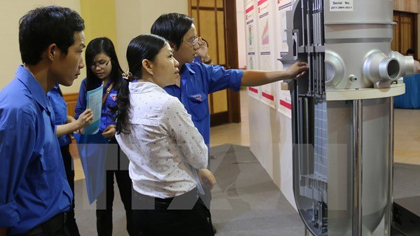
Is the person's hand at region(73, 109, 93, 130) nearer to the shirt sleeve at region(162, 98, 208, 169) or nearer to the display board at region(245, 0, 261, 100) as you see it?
the shirt sleeve at region(162, 98, 208, 169)

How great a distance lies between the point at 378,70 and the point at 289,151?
1.94 meters

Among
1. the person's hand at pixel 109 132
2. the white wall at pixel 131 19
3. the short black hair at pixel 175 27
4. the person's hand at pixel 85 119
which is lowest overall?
the person's hand at pixel 109 132

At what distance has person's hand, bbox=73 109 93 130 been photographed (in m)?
1.99

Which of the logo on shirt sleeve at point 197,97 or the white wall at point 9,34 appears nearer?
the logo on shirt sleeve at point 197,97

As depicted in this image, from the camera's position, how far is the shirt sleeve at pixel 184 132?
1240 mm

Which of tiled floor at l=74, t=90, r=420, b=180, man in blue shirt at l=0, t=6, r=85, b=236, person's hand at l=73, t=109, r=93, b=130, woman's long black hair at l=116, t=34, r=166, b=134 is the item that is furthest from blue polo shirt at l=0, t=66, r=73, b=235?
tiled floor at l=74, t=90, r=420, b=180

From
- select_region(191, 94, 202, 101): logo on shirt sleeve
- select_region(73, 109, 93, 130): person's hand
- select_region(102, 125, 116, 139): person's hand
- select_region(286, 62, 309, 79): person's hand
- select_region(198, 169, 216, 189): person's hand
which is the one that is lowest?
select_region(198, 169, 216, 189): person's hand

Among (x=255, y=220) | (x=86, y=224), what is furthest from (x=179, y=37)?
(x=86, y=224)

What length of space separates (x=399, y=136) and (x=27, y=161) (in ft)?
17.2

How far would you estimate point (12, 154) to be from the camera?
3.14 ft

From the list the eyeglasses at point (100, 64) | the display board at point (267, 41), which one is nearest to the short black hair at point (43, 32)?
the eyeglasses at point (100, 64)

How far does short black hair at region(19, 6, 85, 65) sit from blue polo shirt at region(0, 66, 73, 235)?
0.20 ft

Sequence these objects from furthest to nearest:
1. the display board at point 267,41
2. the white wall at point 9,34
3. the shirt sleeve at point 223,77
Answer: the white wall at point 9,34 → the display board at point 267,41 → the shirt sleeve at point 223,77

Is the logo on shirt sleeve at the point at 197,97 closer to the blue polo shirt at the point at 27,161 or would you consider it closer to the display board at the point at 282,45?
the blue polo shirt at the point at 27,161
